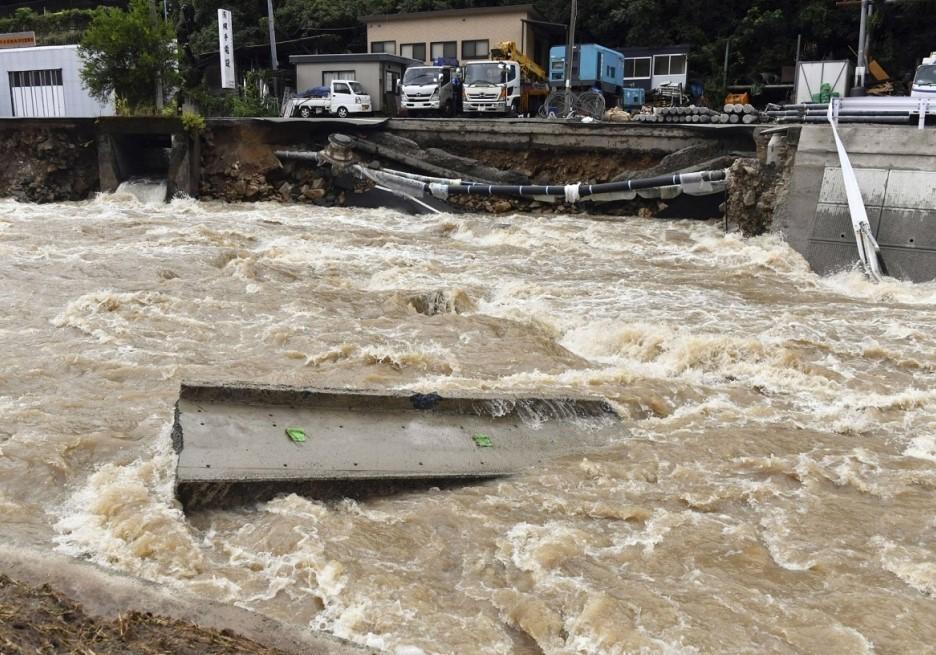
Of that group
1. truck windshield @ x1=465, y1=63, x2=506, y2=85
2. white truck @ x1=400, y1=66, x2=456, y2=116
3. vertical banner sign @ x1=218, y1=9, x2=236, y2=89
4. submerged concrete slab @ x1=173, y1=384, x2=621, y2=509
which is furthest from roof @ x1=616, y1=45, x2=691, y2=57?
submerged concrete slab @ x1=173, y1=384, x2=621, y2=509

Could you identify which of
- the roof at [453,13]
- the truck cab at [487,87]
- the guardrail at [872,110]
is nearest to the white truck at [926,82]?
the guardrail at [872,110]

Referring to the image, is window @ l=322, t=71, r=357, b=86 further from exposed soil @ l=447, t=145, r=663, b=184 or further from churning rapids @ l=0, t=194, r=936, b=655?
churning rapids @ l=0, t=194, r=936, b=655

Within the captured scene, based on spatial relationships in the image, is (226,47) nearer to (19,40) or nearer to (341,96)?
(341,96)

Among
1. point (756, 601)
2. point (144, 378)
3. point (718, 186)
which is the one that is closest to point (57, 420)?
point (144, 378)

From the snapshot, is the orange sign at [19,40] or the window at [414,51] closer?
the orange sign at [19,40]

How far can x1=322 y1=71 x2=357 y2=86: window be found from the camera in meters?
34.8

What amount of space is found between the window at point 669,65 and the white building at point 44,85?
20882mm

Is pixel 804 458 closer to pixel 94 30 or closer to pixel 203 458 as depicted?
pixel 203 458

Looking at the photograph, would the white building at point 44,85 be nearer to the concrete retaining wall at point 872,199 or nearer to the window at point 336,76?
the window at point 336,76

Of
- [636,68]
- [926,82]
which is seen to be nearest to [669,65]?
[636,68]

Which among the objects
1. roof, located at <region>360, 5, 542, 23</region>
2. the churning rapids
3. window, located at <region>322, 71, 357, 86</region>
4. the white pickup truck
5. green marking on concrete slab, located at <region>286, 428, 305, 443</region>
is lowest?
the churning rapids

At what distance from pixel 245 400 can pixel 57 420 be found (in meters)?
2.02

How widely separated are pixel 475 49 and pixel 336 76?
6419 millimetres

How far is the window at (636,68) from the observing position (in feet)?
119
